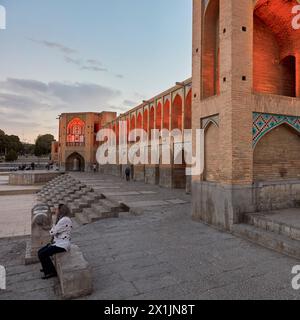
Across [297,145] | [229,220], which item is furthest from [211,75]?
[229,220]

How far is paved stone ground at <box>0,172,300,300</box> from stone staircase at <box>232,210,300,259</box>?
176 millimetres

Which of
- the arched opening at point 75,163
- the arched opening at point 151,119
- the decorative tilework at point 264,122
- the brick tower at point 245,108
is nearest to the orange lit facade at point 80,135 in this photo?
the arched opening at point 75,163

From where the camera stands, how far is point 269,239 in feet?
15.6

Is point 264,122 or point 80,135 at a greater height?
point 80,135

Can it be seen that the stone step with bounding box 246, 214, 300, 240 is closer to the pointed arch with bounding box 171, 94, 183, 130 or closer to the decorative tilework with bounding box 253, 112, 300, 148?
the decorative tilework with bounding box 253, 112, 300, 148

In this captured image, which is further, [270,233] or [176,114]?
[176,114]

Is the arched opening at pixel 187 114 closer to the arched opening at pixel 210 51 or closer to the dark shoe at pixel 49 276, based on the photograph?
the arched opening at pixel 210 51

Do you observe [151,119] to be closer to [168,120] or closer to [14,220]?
[168,120]

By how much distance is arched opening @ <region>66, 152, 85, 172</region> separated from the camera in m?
36.8

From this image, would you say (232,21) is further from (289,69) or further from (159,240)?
(159,240)

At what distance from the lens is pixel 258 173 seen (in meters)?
6.21

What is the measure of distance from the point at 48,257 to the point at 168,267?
6.15 feet

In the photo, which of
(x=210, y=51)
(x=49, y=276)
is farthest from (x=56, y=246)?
(x=210, y=51)
